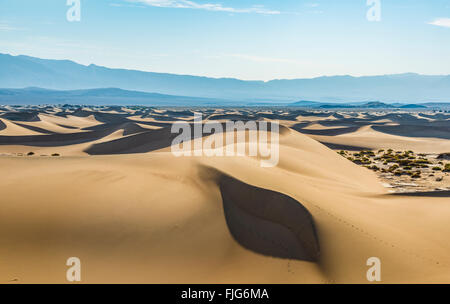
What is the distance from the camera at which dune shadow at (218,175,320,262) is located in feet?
25.9

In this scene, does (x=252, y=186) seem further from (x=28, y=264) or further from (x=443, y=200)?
(x=443, y=200)

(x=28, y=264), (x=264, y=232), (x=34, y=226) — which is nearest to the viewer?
(x=28, y=264)

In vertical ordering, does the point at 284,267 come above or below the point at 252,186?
below

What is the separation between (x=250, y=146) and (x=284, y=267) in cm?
1374

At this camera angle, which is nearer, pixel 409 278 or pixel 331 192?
pixel 409 278

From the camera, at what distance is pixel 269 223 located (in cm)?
897

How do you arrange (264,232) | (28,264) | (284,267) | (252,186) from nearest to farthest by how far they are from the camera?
(28,264) < (284,267) < (264,232) < (252,186)

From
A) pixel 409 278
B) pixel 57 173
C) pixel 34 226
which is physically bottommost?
pixel 409 278

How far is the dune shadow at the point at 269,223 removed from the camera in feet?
25.9

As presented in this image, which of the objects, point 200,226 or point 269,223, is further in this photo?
point 269,223

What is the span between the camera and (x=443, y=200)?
1216 cm

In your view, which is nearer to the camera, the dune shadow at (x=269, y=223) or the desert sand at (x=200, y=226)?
the desert sand at (x=200, y=226)

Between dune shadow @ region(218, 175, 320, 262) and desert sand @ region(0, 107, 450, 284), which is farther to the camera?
dune shadow @ region(218, 175, 320, 262)

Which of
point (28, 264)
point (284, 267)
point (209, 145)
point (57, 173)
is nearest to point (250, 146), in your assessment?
point (209, 145)
